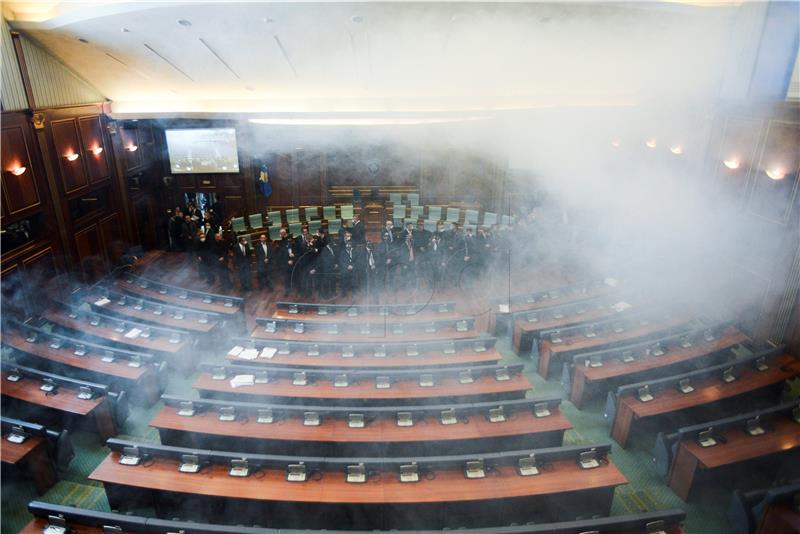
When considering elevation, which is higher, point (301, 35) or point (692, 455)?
point (301, 35)

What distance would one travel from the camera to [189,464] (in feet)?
14.8

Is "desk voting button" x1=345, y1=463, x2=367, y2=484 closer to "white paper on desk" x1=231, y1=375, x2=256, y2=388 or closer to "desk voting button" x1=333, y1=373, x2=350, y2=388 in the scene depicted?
"desk voting button" x1=333, y1=373, x2=350, y2=388

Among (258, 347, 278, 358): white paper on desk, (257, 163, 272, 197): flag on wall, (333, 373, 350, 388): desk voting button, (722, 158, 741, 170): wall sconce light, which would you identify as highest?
(722, 158, 741, 170): wall sconce light

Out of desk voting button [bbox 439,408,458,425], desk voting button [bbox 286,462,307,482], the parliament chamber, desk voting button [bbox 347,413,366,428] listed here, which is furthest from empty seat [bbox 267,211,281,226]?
desk voting button [bbox 286,462,307,482]

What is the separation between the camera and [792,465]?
5.15m

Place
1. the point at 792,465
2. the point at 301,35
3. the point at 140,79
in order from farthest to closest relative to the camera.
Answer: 1. the point at 140,79
2. the point at 301,35
3. the point at 792,465

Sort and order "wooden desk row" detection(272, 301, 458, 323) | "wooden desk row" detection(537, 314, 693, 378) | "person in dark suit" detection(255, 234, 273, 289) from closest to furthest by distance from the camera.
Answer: "wooden desk row" detection(537, 314, 693, 378) → "wooden desk row" detection(272, 301, 458, 323) → "person in dark suit" detection(255, 234, 273, 289)

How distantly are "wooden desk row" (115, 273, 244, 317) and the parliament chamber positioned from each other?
75mm

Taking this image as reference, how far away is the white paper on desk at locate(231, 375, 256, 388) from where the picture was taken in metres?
5.75

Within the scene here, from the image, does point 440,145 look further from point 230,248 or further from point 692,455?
point 692,455

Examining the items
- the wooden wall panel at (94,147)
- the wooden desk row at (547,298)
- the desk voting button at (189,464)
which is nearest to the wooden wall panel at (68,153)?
the wooden wall panel at (94,147)

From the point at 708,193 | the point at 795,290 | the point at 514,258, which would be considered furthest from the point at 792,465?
the point at 514,258

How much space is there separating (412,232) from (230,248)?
4.57 meters

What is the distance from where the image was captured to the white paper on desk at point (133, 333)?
7055 mm
